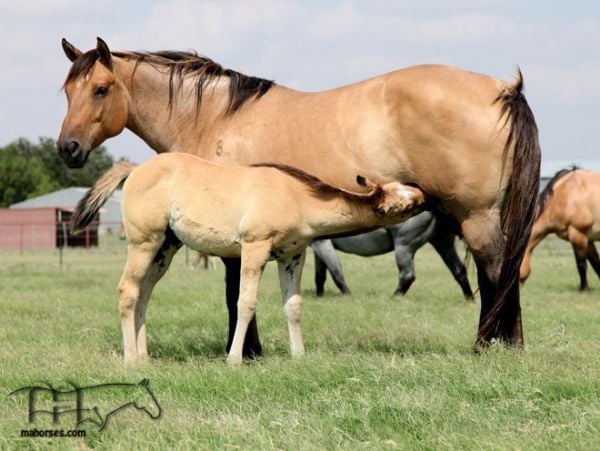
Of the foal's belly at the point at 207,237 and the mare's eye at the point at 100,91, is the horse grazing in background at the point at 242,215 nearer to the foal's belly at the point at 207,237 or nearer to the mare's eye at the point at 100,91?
the foal's belly at the point at 207,237

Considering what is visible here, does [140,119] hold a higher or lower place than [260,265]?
higher

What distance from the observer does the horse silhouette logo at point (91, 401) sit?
4.61 metres

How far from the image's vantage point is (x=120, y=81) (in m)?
7.42

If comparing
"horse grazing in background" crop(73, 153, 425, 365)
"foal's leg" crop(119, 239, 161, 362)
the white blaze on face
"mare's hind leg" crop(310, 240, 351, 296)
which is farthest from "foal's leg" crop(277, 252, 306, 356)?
"mare's hind leg" crop(310, 240, 351, 296)

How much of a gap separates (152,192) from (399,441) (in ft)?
11.1

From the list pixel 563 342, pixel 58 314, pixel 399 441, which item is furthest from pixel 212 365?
pixel 58 314

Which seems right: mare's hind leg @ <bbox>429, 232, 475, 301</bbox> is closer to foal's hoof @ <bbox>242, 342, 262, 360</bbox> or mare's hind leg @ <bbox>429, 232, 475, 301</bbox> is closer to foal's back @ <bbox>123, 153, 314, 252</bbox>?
foal's hoof @ <bbox>242, 342, 262, 360</bbox>

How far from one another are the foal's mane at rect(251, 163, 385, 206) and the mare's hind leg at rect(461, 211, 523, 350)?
29.0 inches

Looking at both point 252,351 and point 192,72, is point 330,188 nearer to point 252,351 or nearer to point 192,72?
point 252,351

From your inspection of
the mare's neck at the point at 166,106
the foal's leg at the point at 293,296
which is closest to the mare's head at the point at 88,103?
the mare's neck at the point at 166,106

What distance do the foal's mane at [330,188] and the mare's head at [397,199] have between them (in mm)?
23

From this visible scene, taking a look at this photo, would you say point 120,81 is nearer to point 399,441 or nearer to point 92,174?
point 399,441

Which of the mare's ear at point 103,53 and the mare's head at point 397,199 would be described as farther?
the mare's ear at point 103,53

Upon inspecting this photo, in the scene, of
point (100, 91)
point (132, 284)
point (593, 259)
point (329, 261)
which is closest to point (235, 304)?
point (132, 284)
